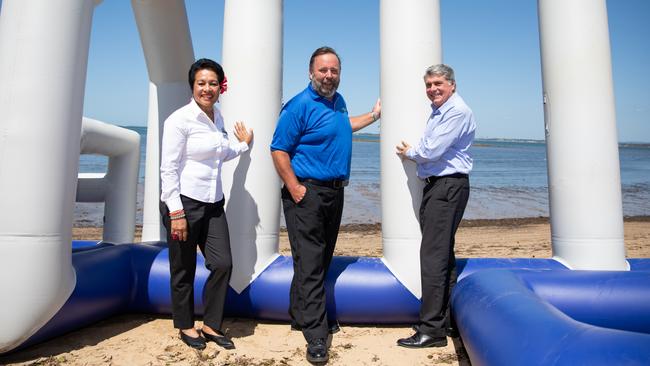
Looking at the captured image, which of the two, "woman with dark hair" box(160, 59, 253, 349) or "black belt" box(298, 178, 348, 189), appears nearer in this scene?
"woman with dark hair" box(160, 59, 253, 349)

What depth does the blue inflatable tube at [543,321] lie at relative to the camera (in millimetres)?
1511

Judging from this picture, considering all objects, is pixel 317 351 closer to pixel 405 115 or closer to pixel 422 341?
pixel 422 341

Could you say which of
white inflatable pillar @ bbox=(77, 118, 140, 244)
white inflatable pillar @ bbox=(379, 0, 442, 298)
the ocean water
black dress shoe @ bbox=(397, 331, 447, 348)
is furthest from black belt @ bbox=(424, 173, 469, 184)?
the ocean water

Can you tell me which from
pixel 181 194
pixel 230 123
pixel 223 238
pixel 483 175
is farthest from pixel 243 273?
pixel 483 175

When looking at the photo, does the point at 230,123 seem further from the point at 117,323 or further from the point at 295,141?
the point at 117,323

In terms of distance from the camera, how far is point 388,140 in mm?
3613

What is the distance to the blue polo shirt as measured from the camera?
9.95 feet

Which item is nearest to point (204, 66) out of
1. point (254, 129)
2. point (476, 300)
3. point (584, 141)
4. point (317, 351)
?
point (254, 129)

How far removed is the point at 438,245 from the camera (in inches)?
123

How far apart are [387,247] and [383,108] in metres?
1.09

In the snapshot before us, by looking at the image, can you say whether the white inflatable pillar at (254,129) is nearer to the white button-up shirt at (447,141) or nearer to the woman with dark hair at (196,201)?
the woman with dark hair at (196,201)

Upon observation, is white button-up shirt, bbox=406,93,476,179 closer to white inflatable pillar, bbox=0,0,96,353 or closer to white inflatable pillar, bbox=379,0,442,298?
white inflatable pillar, bbox=379,0,442,298

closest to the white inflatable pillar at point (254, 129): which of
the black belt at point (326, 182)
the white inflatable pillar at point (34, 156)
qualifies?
the black belt at point (326, 182)

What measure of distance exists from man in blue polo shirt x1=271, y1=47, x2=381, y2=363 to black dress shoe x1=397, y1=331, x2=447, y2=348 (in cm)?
55
